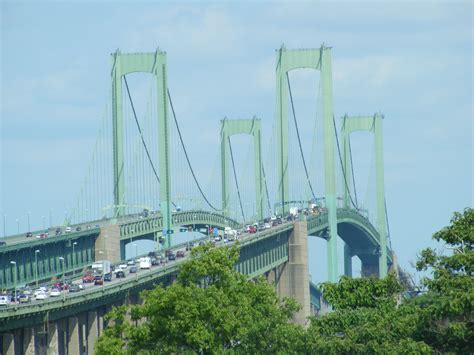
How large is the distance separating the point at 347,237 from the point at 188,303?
4523 inches

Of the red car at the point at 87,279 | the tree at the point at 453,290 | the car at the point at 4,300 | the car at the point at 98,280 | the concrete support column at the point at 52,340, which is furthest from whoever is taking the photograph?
the red car at the point at 87,279

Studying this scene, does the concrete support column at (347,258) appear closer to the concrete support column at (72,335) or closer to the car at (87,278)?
the car at (87,278)

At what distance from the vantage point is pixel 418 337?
170 feet

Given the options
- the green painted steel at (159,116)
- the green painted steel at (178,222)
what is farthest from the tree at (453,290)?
the green painted steel at (178,222)

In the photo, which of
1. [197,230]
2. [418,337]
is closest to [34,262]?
[197,230]

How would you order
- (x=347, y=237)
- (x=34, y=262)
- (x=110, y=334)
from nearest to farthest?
(x=110, y=334) < (x=34, y=262) < (x=347, y=237)

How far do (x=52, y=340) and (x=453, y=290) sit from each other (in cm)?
3371

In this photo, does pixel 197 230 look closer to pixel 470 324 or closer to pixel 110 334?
pixel 110 334

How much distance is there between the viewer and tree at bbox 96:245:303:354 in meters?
57.6

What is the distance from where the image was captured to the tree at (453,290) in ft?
159

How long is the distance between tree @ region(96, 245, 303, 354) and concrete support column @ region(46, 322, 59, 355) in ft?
61.4

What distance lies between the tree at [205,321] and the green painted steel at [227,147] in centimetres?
10358

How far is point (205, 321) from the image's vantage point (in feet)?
191

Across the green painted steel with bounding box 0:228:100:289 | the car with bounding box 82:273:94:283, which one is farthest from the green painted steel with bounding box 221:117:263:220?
the car with bounding box 82:273:94:283
